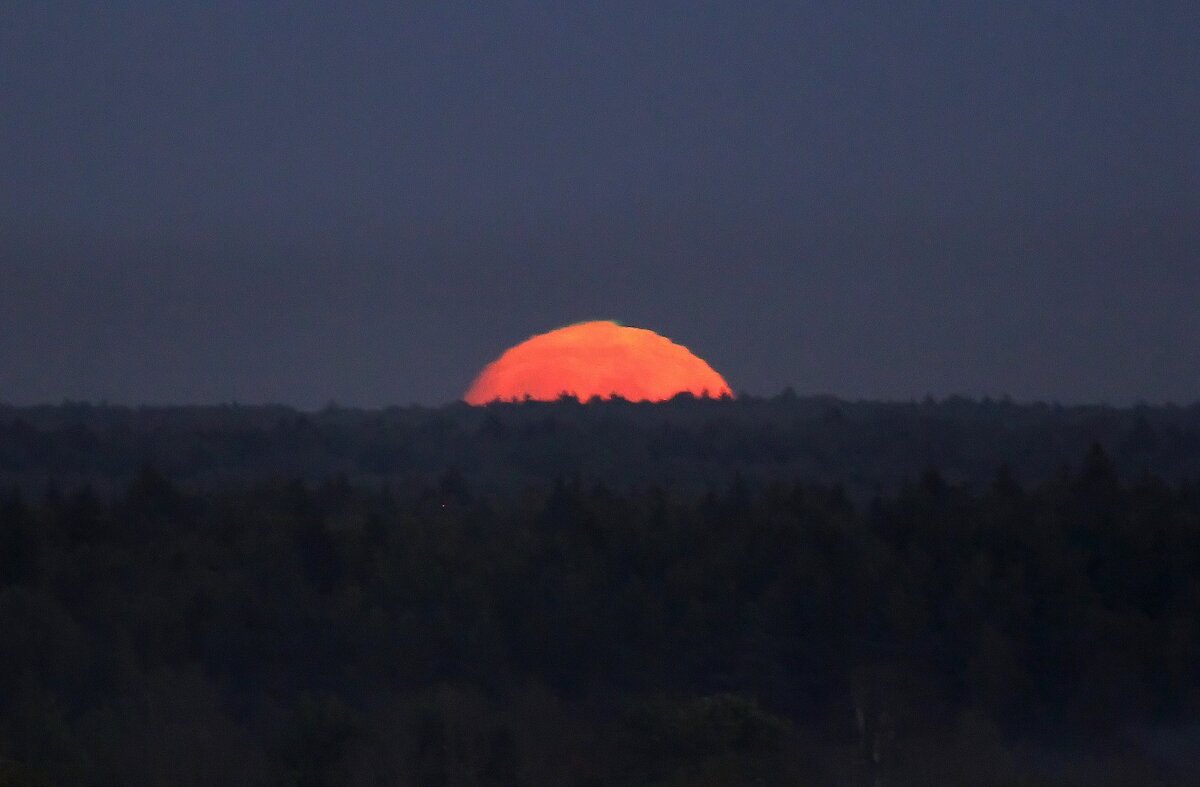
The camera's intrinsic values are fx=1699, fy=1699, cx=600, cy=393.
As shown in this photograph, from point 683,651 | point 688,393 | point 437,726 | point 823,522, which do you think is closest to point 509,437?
point 688,393

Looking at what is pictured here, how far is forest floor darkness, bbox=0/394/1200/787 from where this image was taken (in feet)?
74.5

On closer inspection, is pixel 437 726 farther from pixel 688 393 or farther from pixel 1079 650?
pixel 688 393

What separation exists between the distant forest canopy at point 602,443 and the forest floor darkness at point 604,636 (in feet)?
33.2

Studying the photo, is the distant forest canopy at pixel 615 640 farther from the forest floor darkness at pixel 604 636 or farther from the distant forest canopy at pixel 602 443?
the distant forest canopy at pixel 602 443

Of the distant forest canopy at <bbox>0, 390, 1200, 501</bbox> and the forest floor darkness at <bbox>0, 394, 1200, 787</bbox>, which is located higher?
the distant forest canopy at <bbox>0, 390, 1200, 501</bbox>

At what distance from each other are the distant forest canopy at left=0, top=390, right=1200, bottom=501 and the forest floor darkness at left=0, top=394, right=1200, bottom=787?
33.2 feet

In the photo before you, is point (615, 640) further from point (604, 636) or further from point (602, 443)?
point (602, 443)

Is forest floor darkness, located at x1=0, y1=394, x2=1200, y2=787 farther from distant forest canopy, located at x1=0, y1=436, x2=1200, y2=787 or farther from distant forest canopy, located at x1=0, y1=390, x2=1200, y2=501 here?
distant forest canopy, located at x1=0, y1=390, x2=1200, y2=501

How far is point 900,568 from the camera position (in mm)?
32281

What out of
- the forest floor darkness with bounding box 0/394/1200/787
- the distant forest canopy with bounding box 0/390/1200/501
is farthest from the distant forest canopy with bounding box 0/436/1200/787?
the distant forest canopy with bounding box 0/390/1200/501

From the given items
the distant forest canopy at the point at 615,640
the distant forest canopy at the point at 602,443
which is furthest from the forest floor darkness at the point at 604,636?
the distant forest canopy at the point at 602,443

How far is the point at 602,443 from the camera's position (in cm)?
7138

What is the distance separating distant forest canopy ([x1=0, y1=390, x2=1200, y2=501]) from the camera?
5591 cm

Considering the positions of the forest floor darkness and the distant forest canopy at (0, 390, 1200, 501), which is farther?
the distant forest canopy at (0, 390, 1200, 501)
